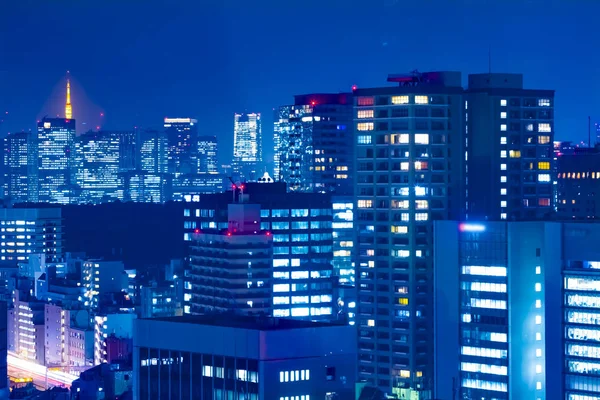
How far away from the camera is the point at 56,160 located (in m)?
119

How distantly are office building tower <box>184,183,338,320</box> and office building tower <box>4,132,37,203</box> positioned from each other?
65470 mm

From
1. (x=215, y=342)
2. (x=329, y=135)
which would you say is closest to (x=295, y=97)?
(x=329, y=135)

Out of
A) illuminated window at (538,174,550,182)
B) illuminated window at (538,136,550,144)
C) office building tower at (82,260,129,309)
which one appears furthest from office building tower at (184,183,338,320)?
Result: office building tower at (82,260,129,309)

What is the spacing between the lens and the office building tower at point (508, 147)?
46.9 m

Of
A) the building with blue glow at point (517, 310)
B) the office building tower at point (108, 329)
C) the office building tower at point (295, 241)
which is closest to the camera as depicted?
the building with blue glow at point (517, 310)

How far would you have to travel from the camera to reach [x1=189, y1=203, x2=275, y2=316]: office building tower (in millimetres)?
45553

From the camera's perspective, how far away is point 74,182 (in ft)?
400

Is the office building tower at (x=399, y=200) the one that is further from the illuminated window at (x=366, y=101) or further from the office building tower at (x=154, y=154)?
the office building tower at (x=154, y=154)

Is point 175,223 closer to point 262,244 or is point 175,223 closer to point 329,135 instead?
point 329,135

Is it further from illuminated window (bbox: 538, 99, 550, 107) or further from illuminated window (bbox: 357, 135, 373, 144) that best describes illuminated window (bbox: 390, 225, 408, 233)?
illuminated window (bbox: 538, 99, 550, 107)

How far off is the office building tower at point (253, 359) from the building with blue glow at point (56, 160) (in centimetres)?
8687

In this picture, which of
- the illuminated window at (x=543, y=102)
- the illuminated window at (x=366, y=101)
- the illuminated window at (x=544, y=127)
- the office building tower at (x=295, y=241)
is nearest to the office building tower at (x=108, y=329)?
the office building tower at (x=295, y=241)

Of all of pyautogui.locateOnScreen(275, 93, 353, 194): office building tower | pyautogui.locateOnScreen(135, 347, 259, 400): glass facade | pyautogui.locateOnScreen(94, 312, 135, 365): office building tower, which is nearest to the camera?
pyautogui.locateOnScreen(135, 347, 259, 400): glass facade

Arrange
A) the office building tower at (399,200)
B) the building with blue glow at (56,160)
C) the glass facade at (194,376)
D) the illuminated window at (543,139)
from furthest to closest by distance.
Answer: the building with blue glow at (56,160), the illuminated window at (543,139), the office building tower at (399,200), the glass facade at (194,376)
